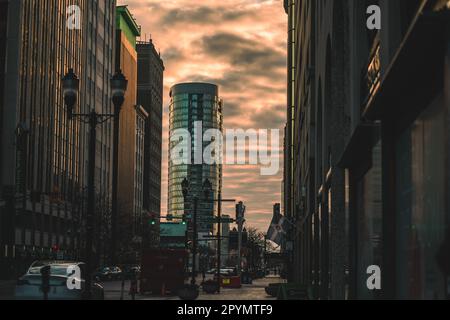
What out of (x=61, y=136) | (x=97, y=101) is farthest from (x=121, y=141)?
(x=61, y=136)

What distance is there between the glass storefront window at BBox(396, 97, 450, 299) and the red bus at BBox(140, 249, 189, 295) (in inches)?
1492

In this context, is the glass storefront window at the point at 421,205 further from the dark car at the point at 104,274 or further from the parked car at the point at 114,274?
the parked car at the point at 114,274

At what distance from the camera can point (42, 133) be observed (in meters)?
100

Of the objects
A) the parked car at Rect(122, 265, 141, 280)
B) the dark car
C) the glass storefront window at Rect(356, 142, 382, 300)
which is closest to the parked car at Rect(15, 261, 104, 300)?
the parked car at Rect(122, 265, 141, 280)

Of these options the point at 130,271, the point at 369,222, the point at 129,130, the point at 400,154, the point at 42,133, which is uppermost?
the point at 129,130

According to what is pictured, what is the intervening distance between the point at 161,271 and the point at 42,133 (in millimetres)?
52714

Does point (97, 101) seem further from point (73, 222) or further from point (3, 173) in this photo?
point (3, 173)

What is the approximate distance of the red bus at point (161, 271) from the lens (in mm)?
51188

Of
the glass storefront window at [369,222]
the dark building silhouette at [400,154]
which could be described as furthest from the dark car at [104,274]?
the glass storefront window at [369,222]

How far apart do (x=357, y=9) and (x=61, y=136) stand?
304ft

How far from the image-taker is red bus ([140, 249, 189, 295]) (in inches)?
2015

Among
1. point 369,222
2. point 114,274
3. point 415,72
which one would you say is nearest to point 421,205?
point 415,72

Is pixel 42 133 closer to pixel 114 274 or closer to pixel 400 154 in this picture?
pixel 114 274

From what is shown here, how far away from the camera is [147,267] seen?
51750 mm
